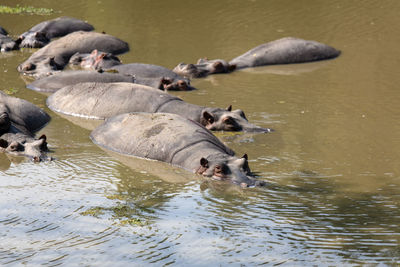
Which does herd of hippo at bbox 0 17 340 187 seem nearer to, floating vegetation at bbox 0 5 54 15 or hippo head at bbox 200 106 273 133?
hippo head at bbox 200 106 273 133

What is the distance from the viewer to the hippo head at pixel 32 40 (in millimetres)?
16312

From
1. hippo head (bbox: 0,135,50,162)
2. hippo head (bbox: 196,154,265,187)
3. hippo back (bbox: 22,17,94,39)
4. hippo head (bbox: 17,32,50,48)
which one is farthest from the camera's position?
hippo back (bbox: 22,17,94,39)

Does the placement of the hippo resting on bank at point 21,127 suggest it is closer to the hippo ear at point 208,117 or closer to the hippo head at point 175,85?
the hippo ear at point 208,117

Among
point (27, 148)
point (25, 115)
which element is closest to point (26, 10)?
point (25, 115)

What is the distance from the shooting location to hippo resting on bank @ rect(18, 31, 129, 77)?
1354 cm

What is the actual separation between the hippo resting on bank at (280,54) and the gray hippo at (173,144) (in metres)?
4.53

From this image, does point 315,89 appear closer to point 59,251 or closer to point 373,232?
point 373,232

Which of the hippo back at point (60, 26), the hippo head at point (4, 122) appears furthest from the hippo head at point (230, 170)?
the hippo back at point (60, 26)

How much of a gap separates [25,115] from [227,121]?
114 inches

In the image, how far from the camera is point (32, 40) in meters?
16.4

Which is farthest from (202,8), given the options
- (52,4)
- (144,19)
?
(52,4)

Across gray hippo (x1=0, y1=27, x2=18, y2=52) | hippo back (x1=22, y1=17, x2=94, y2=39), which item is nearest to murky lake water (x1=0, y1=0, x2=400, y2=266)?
gray hippo (x1=0, y1=27, x2=18, y2=52)

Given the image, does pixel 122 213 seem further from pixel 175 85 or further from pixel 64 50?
pixel 64 50

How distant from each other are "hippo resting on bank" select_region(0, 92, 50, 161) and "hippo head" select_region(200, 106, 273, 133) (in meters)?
2.33
